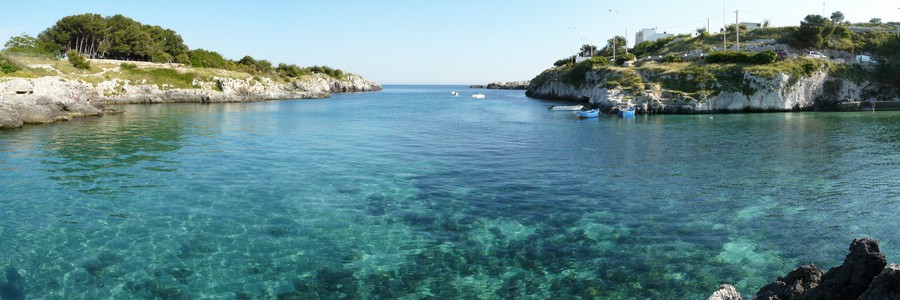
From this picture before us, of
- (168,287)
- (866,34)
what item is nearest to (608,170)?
(168,287)

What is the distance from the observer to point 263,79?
159625mm

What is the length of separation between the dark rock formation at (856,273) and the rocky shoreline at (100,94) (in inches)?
2911

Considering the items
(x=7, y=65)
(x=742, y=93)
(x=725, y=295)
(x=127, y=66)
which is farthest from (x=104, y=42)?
(x=725, y=295)

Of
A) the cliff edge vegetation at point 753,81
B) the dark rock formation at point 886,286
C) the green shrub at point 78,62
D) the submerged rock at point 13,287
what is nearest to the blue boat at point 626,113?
the cliff edge vegetation at point 753,81

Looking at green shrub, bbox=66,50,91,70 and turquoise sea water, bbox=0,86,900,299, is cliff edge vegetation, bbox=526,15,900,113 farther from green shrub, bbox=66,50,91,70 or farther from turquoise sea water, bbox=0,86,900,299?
green shrub, bbox=66,50,91,70

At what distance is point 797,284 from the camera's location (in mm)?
10320

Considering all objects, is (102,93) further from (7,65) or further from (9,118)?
(9,118)

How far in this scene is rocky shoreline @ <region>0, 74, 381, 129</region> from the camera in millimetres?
63375

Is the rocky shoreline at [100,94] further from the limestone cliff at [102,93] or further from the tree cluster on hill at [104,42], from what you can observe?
the tree cluster on hill at [104,42]

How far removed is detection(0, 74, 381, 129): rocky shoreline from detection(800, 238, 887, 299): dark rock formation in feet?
243

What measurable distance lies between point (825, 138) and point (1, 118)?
86.2 metres

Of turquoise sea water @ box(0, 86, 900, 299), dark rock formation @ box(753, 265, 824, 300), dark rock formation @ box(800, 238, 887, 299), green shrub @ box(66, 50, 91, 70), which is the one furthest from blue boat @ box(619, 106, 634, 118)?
green shrub @ box(66, 50, 91, 70)

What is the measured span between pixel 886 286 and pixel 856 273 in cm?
133

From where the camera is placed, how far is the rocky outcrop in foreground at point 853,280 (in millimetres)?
7957
